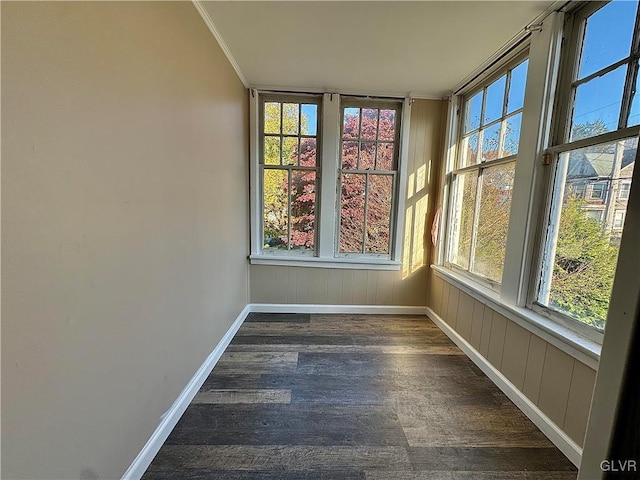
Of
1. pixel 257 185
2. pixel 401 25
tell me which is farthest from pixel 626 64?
pixel 257 185

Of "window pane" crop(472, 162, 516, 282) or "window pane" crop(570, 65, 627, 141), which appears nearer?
"window pane" crop(570, 65, 627, 141)

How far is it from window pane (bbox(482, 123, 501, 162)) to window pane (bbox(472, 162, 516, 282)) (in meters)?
0.12

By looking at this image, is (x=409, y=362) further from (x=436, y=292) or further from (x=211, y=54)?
(x=211, y=54)

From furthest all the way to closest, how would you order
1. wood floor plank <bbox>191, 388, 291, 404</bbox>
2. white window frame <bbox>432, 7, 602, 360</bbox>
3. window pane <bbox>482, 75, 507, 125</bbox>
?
window pane <bbox>482, 75, 507, 125</bbox>, wood floor plank <bbox>191, 388, 291, 404</bbox>, white window frame <bbox>432, 7, 602, 360</bbox>

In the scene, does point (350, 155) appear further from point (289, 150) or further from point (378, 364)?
point (378, 364)

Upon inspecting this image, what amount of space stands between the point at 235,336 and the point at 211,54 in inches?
94.4

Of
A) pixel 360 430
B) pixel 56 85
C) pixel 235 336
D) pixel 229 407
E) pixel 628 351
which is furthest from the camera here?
pixel 235 336

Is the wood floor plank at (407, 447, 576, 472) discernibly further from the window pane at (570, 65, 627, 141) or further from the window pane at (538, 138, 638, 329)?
the window pane at (570, 65, 627, 141)

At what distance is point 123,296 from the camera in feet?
3.75

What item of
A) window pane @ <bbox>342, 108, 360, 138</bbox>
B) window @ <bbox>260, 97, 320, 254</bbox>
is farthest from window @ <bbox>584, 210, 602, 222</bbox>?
window @ <bbox>260, 97, 320, 254</bbox>

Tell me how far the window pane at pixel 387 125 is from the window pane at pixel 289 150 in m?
0.98

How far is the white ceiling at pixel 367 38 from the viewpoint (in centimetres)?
170

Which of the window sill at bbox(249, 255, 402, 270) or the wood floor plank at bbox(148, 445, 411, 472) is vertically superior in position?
the window sill at bbox(249, 255, 402, 270)

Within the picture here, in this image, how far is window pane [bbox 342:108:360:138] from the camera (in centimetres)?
305
